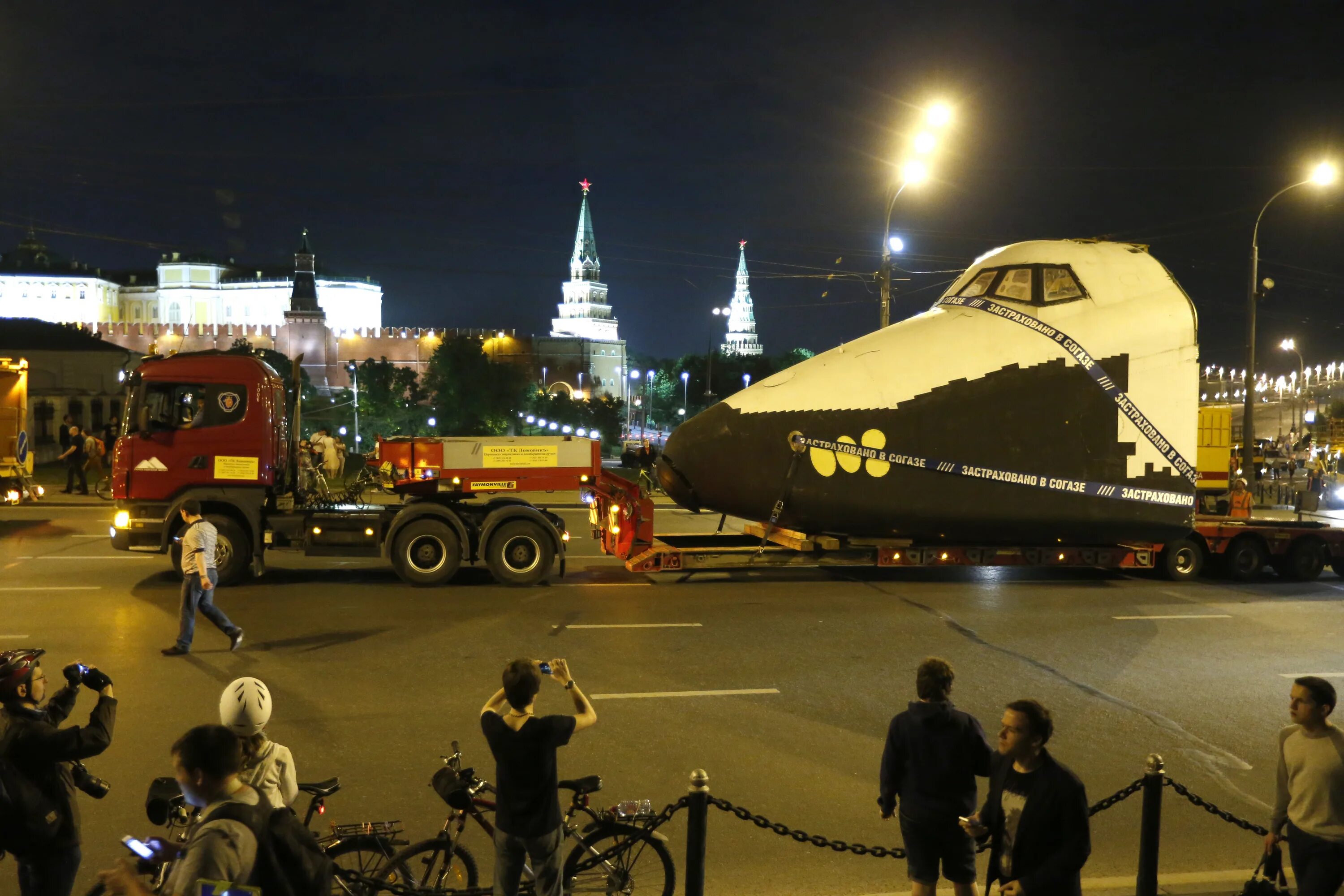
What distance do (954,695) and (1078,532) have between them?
5.34 meters

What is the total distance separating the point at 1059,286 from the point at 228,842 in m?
12.6

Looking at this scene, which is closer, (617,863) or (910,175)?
(617,863)

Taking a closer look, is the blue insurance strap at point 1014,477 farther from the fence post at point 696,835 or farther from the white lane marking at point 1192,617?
the fence post at point 696,835

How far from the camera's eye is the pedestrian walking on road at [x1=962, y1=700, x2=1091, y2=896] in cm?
409

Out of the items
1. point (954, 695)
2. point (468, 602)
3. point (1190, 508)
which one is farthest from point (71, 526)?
point (1190, 508)

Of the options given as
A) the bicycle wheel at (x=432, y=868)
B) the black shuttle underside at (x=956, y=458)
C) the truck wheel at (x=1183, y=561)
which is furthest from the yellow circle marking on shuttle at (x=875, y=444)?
the bicycle wheel at (x=432, y=868)

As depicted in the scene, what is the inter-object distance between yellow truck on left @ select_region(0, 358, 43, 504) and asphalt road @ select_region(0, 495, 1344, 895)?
431 centimetres

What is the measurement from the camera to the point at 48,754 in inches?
165

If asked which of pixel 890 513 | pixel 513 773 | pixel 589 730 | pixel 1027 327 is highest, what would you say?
pixel 1027 327

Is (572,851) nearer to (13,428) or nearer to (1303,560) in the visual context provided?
(1303,560)

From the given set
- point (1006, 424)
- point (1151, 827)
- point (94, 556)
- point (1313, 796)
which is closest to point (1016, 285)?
point (1006, 424)

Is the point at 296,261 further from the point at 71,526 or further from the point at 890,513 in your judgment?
the point at 890,513

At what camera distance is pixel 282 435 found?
14867mm

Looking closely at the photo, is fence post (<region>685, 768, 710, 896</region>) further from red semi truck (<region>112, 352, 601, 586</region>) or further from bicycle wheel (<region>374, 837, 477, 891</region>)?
red semi truck (<region>112, 352, 601, 586</region>)
